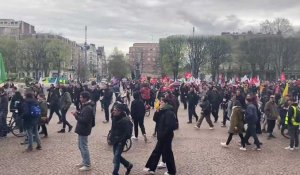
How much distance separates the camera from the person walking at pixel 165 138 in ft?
31.9

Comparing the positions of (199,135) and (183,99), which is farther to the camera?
(183,99)

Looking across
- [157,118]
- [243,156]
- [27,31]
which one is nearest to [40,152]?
[157,118]

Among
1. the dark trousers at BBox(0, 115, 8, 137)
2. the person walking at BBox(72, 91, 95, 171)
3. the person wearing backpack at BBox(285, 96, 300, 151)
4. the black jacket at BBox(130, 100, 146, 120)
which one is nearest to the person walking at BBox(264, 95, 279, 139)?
the person wearing backpack at BBox(285, 96, 300, 151)

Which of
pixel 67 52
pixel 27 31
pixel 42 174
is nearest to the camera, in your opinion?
pixel 42 174

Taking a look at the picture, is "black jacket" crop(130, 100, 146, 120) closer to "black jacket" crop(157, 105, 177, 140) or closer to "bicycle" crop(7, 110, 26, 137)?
"black jacket" crop(157, 105, 177, 140)

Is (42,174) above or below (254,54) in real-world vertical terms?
below

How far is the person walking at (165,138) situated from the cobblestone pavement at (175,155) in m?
0.41

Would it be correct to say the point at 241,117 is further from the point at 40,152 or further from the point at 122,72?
the point at 122,72

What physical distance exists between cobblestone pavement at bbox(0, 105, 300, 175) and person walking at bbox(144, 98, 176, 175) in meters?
0.41

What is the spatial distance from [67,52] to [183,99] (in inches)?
2339

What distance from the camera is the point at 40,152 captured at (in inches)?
477

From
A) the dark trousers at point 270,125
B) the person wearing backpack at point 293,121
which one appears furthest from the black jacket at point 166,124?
the dark trousers at point 270,125

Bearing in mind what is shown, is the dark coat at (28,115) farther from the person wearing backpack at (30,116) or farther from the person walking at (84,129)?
the person walking at (84,129)

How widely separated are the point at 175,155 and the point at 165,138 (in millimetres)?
2508
